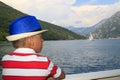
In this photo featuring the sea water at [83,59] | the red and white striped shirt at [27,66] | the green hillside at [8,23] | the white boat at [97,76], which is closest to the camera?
the red and white striped shirt at [27,66]

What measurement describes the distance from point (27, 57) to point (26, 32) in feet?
0.53

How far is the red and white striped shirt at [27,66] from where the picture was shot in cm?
179

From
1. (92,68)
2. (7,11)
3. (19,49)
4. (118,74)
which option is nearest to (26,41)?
(19,49)

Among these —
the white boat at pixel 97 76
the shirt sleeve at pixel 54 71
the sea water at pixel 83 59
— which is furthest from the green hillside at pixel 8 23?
the shirt sleeve at pixel 54 71

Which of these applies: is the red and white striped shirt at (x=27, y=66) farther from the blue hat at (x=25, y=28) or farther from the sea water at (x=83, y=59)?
the sea water at (x=83, y=59)

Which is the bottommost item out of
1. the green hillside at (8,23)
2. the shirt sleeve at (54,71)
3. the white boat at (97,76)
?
the green hillside at (8,23)

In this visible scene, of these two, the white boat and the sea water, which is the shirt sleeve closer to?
the white boat

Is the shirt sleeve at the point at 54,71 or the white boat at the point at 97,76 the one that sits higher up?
the shirt sleeve at the point at 54,71

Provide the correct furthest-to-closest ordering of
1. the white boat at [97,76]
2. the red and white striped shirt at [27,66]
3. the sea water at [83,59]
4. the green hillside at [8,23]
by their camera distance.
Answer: the green hillside at [8,23] < the sea water at [83,59] < the white boat at [97,76] < the red and white striped shirt at [27,66]

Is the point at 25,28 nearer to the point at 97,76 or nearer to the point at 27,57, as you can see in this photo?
the point at 27,57

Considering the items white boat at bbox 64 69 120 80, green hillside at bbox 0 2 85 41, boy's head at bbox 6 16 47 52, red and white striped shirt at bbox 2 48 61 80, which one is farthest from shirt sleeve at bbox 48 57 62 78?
green hillside at bbox 0 2 85 41

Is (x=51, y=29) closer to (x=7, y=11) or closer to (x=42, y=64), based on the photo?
(x=7, y=11)

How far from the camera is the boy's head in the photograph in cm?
182

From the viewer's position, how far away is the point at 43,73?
1804mm
